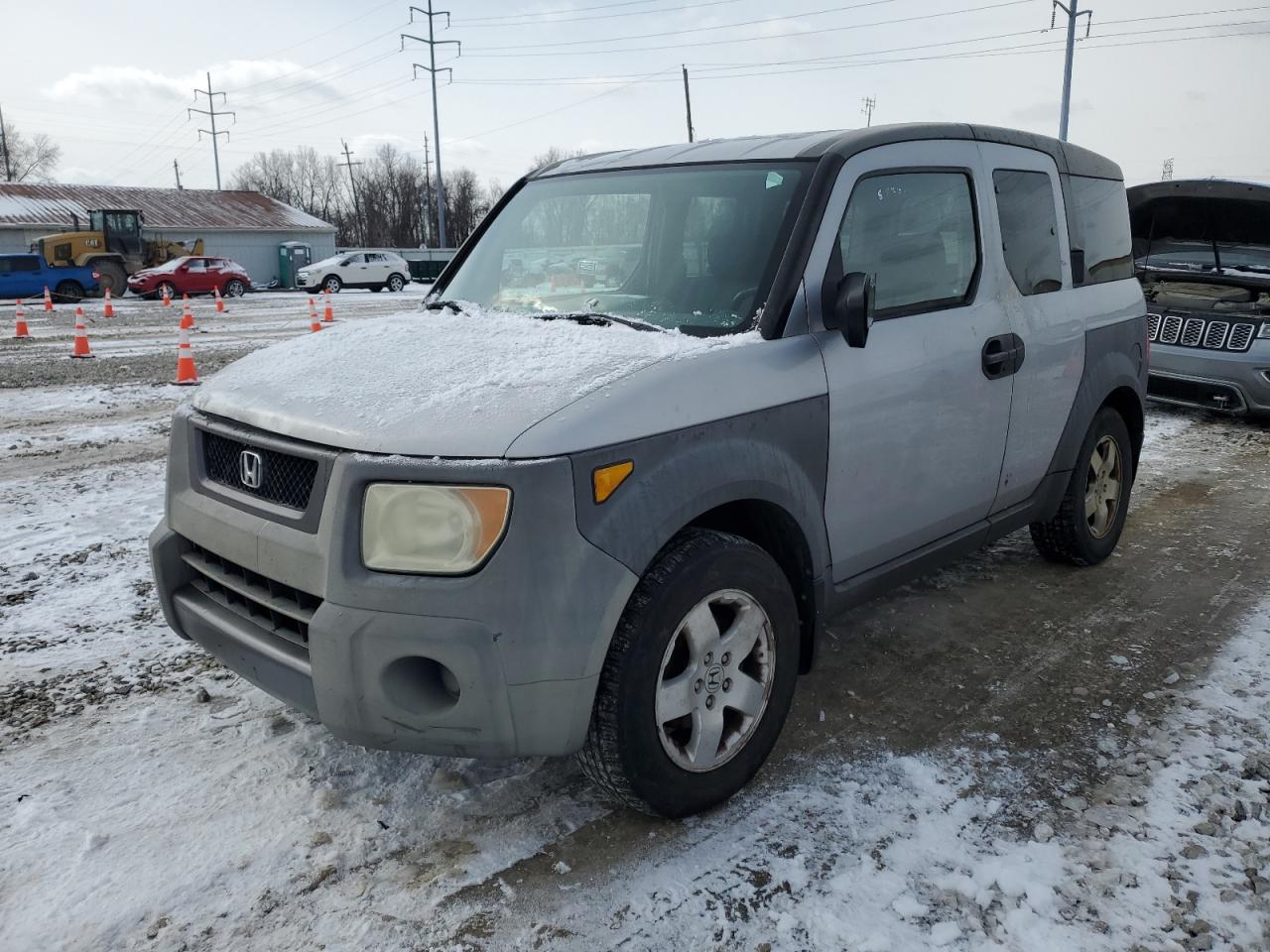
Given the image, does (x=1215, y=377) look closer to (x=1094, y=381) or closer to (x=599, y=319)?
(x=1094, y=381)

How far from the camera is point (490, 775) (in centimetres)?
292

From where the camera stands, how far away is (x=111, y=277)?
31203 mm

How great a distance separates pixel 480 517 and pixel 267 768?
1333mm

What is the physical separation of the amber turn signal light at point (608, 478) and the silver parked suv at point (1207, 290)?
7650 mm

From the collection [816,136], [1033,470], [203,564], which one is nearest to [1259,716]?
[1033,470]

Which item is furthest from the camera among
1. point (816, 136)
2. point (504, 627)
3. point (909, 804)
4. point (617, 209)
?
point (617, 209)

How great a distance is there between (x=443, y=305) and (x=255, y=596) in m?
1.49

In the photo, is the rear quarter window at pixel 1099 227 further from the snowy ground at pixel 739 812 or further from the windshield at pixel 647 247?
the windshield at pixel 647 247

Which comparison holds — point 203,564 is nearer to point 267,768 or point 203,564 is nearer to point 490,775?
point 267,768

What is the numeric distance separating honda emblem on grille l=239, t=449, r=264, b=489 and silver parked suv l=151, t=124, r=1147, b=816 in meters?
0.02

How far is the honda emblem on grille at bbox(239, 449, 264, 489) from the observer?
2.60 metres

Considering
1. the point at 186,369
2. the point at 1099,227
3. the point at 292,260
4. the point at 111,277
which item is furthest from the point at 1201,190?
the point at 292,260

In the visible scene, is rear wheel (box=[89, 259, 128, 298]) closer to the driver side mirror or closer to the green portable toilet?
the green portable toilet

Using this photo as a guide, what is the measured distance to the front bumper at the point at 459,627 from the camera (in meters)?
2.21
